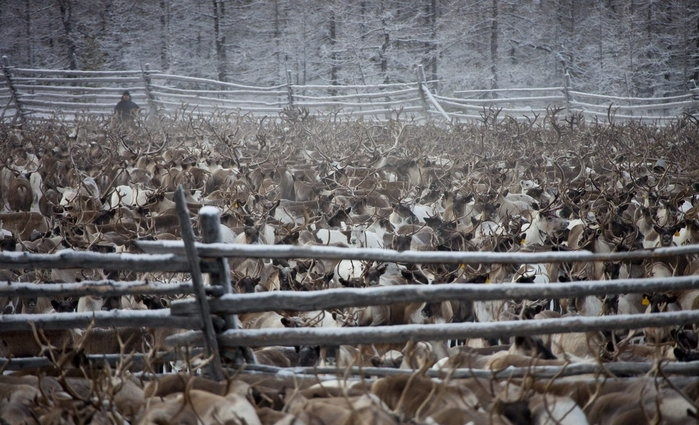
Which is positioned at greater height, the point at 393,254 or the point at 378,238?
the point at 393,254

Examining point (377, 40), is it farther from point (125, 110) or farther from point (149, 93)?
point (125, 110)

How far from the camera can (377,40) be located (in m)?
32.0

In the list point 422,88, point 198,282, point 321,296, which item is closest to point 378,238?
point 321,296

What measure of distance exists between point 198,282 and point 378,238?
357cm

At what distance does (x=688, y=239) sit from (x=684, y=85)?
2722cm

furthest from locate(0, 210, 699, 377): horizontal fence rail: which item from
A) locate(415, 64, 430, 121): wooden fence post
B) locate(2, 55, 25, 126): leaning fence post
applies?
locate(2, 55, 25, 126): leaning fence post

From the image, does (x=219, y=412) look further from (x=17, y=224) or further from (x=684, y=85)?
(x=684, y=85)

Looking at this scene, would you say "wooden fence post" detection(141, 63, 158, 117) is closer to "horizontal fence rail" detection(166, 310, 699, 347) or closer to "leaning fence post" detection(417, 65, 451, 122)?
"leaning fence post" detection(417, 65, 451, 122)

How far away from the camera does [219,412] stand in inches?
114

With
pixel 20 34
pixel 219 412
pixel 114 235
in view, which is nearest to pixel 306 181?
pixel 114 235

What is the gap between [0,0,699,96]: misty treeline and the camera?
3072cm

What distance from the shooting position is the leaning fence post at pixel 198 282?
11.9ft

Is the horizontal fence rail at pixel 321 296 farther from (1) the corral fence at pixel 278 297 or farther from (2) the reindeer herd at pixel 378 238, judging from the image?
(2) the reindeer herd at pixel 378 238

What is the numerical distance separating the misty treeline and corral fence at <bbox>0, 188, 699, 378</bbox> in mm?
27450
